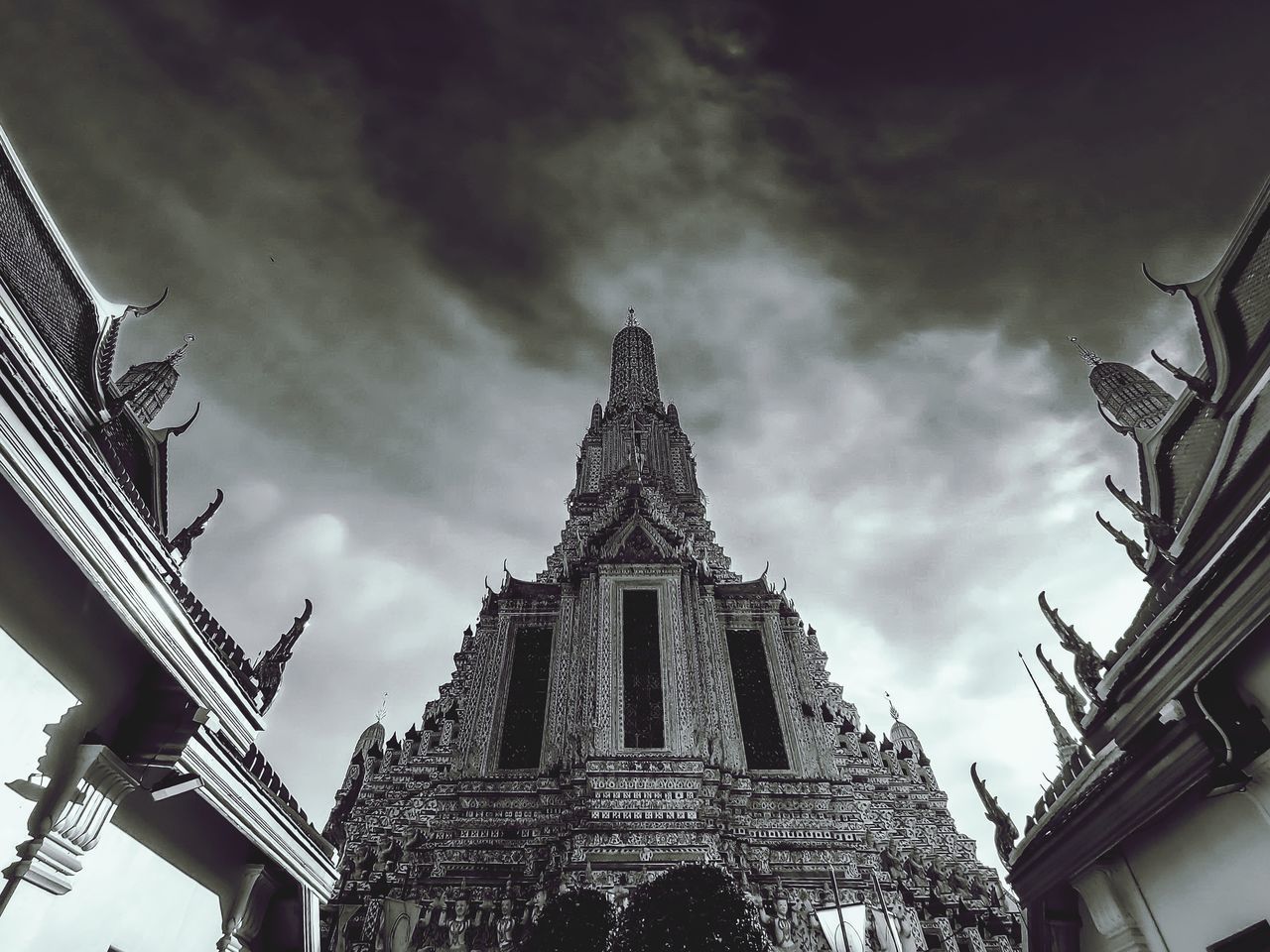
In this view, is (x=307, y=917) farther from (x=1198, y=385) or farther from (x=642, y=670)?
(x=642, y=670)

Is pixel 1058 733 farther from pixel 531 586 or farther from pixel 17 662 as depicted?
pixel 17 662

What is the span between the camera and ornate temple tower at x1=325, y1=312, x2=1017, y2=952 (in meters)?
18.3

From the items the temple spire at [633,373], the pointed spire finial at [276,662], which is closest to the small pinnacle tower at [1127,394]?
the pointed spire finial at [276,662]

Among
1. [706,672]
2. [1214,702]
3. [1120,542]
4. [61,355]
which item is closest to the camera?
[1214,702]

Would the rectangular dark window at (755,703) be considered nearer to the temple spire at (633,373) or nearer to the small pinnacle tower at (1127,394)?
the small pinnacle tower at (1127,394)

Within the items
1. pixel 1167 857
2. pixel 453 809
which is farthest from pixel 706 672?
pixel 1167 857

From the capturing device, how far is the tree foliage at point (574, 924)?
1504 cm

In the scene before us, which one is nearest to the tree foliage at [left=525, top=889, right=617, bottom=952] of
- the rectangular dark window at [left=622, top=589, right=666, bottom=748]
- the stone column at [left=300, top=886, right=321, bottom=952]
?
the rectangular dark window at [left=622, top=589, right=666, bottom=748]

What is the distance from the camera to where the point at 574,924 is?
1535 centimetres

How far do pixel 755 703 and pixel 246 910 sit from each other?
20.2m

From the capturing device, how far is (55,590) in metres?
4.45

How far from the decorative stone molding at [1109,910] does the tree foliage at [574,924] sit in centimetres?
1192

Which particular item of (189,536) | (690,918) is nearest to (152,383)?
(189,536)

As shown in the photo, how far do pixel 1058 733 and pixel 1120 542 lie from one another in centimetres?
1572
